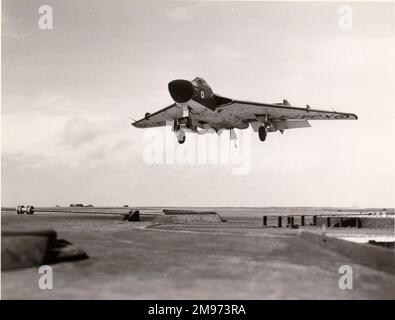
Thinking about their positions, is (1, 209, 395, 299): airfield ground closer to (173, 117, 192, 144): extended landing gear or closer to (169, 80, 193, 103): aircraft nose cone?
(169, 80, 193, 103): aircraft nose cone

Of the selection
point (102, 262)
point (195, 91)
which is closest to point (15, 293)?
point (102, 262)

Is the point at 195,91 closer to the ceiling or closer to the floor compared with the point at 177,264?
closer to the ceiling

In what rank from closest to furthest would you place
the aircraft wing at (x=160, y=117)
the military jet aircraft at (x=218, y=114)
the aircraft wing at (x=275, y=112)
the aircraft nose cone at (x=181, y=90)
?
the aircraft nose cone at (x=181, y=90) → the military jet aircraft at (x=218, y=114) → the aircraft wing at (x=275, y=112) → the aircraft wing at (x=160, y=117)

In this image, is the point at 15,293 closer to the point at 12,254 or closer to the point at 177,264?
the point at 12,254

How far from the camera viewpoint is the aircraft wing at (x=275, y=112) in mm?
31953

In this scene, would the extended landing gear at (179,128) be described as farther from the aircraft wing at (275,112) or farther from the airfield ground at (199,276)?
the airfield ground at (199,276)

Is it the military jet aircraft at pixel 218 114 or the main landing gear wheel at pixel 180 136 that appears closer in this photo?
the military jet aircraft at pixel 218 114

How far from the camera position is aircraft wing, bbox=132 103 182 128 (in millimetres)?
34875

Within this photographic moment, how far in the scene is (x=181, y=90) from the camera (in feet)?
88.8

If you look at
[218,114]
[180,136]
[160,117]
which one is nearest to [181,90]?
[180,136]

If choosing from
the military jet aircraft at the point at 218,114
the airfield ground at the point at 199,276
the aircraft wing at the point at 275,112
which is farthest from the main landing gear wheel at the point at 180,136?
the airfield ground at the point at 199,276

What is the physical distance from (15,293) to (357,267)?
10195 mm

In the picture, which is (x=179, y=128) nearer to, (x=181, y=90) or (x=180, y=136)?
(x=180, y=136)
